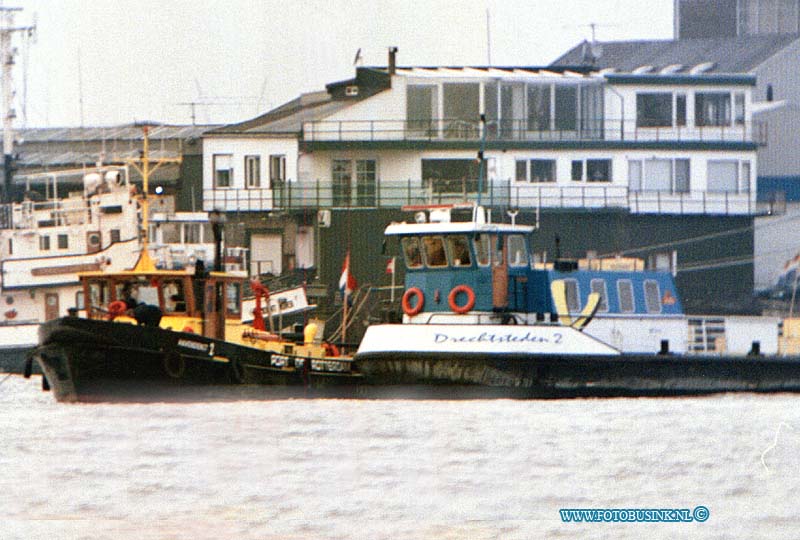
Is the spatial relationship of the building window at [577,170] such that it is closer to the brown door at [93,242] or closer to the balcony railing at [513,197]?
the balcony railing at [513,197]

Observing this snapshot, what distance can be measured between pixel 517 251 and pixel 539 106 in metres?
22.7

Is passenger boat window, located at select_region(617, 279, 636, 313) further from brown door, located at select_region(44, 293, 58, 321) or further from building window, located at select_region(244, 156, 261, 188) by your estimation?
building window, located at select_region(244, 156, 261, 188)

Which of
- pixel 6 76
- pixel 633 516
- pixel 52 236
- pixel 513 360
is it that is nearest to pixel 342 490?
pixel 633 516

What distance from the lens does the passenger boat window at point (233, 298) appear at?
3312cm

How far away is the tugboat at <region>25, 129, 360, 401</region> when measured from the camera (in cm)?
3066

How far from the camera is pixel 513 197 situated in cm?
5241

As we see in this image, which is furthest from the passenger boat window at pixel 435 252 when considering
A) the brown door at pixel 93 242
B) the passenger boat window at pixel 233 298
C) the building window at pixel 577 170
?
the building window at pixel 577 170

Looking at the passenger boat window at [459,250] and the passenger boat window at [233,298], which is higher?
the passenger boat window at [459,250]

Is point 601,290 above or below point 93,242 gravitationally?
above

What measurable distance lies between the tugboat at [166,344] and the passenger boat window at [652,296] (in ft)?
16.8

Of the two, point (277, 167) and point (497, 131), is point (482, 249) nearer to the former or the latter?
point (497, 131)

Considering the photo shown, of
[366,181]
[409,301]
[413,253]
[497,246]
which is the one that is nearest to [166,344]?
[409,301]

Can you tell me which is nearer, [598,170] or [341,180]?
[341,180]

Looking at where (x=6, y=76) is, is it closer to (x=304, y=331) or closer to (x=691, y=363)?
(x=304, y=331)
